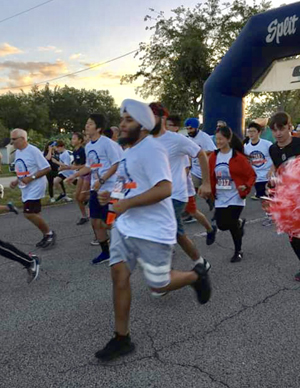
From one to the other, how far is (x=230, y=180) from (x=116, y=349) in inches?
105

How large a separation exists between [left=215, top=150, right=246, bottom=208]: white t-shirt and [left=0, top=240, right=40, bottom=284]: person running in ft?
7.81

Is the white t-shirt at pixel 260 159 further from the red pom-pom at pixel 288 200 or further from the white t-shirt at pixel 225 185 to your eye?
the red pom-pom at pixel 288 200

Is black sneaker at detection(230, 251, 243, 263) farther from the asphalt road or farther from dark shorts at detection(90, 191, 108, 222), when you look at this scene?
dark shorts at detection(90, 191, 108, 222)

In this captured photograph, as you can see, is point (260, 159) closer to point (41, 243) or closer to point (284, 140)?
point (284, 140)

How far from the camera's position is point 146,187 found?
8.41ft

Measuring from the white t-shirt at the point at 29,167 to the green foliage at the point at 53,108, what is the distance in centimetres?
6004

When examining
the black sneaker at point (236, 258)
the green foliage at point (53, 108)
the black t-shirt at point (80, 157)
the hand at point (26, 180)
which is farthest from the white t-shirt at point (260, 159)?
the green foliage at point (53, 108)

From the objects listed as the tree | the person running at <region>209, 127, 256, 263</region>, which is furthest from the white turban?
the tree

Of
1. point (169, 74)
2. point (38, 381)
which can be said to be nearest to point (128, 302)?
point (38, 381)

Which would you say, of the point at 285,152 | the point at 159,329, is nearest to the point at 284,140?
the point at 285,152

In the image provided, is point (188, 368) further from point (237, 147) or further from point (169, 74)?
point (169, 74)

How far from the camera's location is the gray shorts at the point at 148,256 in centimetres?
256

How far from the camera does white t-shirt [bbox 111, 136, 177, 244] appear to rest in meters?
2.52

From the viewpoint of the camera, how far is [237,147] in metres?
4.78
